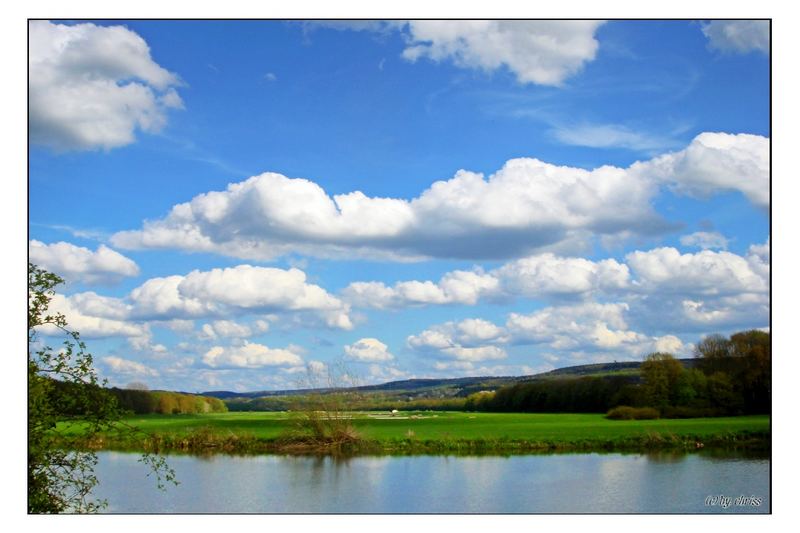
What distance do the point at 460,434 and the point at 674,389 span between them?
791cm

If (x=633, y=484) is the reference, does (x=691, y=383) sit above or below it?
above

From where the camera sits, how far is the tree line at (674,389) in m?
24.3

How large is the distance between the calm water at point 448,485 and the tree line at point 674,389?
2.86 meters

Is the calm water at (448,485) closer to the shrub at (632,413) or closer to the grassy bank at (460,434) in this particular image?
the grassy bank at (460,434)

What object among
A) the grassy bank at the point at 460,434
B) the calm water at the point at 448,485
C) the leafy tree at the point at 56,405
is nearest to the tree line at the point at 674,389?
the grassy bank at the point at 460,434

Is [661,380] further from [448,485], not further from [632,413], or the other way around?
[448,485]

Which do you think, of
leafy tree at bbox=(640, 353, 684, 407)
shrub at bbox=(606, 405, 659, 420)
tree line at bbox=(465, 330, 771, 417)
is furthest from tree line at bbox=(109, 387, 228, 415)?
leafy tree at bbox=(640, 353, 684, 407)

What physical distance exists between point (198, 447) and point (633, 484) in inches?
635

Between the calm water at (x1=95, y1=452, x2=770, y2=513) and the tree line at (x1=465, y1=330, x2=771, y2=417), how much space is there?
286 centimetres

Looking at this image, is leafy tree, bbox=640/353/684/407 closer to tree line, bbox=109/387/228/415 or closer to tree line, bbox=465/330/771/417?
tree line, bbox=465/330/771/417

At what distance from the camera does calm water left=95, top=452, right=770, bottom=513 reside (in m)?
16.8
